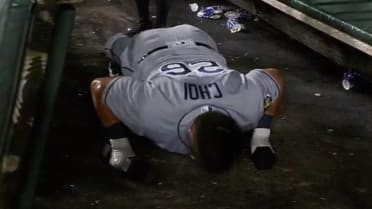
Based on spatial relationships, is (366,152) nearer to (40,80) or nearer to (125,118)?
(125,118)

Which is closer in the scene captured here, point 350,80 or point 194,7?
point 350,80

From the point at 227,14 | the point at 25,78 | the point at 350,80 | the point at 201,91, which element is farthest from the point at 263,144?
the point at 227,14

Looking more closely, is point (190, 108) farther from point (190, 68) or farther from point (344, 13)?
point (344, 13)

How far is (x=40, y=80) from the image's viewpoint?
128 centimetres

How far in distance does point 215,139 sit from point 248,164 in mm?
296

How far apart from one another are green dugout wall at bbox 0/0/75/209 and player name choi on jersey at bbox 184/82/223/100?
658mm

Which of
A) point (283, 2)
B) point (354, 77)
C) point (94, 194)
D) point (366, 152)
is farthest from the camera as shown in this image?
point (283, 2)

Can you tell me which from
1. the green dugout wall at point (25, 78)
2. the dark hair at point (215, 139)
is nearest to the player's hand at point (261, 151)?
the dark hair at point (215, 139)

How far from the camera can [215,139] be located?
181cm

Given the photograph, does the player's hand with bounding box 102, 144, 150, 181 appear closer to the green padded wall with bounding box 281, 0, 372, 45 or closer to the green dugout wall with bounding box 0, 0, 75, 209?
the green dugout wall with bounding box 0, 0, 75, 209

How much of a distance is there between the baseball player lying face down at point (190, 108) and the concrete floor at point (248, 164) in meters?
0.06

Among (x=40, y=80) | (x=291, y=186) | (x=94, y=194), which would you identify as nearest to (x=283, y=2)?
(x=291, y=186)

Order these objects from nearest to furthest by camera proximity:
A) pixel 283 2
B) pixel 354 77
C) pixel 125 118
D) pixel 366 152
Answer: pixel 125 118
pixel 366 152
pixel 354 77
pixel 283 2

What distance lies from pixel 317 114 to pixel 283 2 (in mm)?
567
